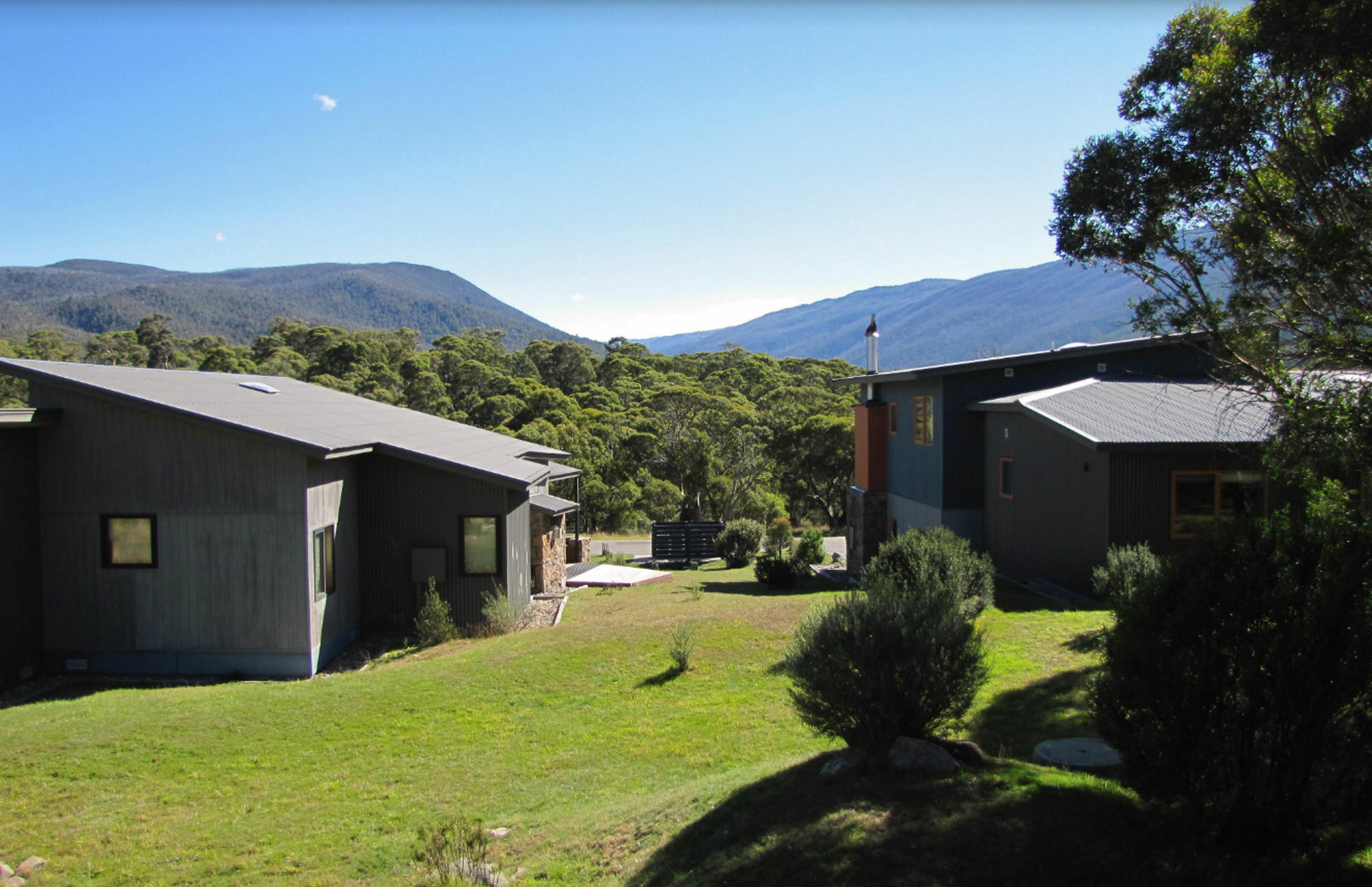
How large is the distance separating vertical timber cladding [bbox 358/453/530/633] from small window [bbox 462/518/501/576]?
0.32ft

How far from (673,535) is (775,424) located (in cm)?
1730

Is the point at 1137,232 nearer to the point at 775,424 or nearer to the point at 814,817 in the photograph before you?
the point at 814,817

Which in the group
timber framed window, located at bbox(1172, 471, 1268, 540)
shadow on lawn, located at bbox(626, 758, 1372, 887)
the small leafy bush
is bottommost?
the small leafy bush

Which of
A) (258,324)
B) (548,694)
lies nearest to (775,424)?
(548,694)

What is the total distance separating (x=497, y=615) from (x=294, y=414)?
499 centimetres

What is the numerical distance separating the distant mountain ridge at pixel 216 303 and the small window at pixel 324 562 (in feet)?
332

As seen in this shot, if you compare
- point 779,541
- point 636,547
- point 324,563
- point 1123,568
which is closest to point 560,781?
point 324,563

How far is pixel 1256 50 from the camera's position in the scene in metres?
6.32

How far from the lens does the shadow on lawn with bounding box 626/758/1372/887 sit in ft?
14.0

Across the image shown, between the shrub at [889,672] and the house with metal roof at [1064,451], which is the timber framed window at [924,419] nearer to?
the house with metal roof at [1064,451]

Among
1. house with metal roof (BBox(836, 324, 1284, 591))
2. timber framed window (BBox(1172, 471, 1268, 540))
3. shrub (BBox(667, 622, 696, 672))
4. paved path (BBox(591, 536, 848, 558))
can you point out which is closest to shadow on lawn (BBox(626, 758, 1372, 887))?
shrub (BBox(667, 622, 696, 672))

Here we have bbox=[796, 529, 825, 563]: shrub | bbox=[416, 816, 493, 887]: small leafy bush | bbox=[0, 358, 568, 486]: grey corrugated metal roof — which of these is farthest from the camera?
bbox=[796, 529, 825, 563]: shrub

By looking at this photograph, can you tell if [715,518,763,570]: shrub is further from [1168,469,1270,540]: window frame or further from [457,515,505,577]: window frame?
[1168,469,1270,540]: window frame

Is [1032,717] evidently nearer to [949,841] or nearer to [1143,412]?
[949,841]
